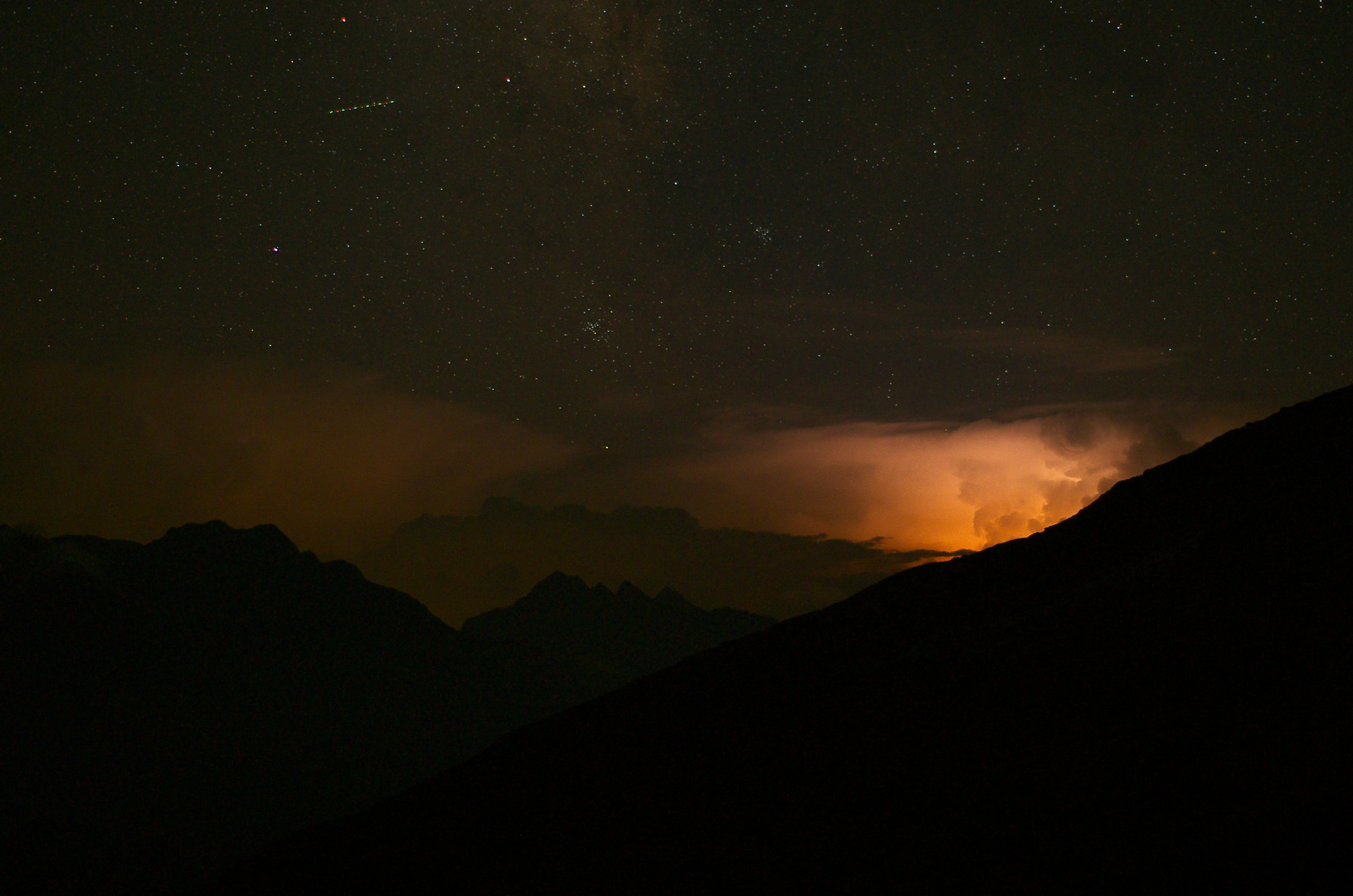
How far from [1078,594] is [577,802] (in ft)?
33.0

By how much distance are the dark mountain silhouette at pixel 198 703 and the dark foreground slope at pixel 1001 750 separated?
361ft

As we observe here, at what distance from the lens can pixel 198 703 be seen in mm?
133000

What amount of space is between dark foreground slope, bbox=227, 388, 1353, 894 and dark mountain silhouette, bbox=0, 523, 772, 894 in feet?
361

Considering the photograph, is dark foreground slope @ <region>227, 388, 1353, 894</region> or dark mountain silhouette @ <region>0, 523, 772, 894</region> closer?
dark foreground slope @ <region>227, 388, 1353, 894</region>

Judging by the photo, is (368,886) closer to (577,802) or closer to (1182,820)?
(577,802)

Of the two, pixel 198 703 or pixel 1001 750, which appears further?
pixel 198 703

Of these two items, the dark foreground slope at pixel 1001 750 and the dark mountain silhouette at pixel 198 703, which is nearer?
the dark foreground slope at pixel 1001 750

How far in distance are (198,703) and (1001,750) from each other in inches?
6203

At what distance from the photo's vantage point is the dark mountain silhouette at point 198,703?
102 meters

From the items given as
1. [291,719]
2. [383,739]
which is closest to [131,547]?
[291,719]

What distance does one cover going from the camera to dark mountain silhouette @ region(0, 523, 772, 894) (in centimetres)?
10225

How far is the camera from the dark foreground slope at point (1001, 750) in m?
7.45

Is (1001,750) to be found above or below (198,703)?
above

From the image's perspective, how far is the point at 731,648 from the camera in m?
20.2
